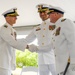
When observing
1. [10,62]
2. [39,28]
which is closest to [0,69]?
[10,62]

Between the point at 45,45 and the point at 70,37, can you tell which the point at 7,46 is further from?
the point at 70,37

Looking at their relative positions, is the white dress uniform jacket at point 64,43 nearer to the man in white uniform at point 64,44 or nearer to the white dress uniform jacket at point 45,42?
the man in white uniform at point 64,44

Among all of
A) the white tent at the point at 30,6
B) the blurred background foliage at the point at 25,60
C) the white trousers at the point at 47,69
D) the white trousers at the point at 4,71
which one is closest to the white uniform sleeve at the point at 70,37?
the white trousers at the point at 47,69

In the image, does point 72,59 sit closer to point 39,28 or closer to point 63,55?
point 63,55

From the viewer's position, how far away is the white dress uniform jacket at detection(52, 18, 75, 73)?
6.93 feet

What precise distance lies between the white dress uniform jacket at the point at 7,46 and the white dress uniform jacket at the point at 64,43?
23.4 inches

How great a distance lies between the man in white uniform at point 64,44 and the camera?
2107 millimetres

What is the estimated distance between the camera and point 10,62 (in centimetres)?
263

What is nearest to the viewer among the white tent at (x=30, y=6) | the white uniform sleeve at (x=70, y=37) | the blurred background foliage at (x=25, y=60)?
the white uniform sleeve at (x=70, y=37)

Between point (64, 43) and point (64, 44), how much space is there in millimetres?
11

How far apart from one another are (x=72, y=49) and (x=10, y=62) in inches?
36.9

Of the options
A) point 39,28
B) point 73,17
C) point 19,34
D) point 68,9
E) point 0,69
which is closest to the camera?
point 0,69

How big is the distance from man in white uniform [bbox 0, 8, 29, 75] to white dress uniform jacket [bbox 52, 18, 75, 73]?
601 mm

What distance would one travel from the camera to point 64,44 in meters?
2.20
